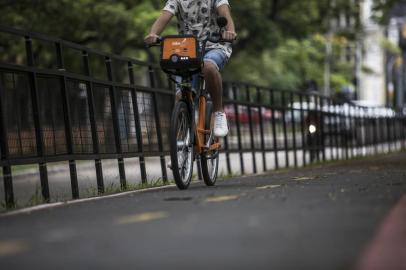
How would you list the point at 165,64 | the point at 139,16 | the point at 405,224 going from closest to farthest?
1. the point at 405,224
2. the point at 165,64
3. the point at 139,16

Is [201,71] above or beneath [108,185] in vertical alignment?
above

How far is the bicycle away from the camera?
8.52 metres

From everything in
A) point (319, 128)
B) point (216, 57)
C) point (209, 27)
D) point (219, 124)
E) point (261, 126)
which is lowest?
point (319, 128)

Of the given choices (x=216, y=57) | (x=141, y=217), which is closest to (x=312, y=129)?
(x=216, y=57)

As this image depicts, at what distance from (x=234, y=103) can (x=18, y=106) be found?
735 centimetres

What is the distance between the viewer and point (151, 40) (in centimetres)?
885

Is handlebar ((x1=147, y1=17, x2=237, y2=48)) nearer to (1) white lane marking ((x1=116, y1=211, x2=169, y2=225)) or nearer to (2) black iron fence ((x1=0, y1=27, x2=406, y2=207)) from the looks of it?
(2) black iron fence ((x1=0, y1=27, x2=406, y2=207))

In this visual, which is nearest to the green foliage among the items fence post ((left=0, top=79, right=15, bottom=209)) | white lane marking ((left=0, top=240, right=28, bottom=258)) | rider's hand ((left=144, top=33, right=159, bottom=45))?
rider's hand ((left=144, top=33, right=159, bottom=45))

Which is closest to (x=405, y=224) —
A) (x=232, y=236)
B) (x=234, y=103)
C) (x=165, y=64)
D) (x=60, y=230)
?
(x=232, y=236)

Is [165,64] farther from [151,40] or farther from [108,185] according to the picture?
[108,185]

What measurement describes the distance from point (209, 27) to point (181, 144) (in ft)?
3.78

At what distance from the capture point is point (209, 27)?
9.23 meters

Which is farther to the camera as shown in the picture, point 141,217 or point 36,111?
point 36,111

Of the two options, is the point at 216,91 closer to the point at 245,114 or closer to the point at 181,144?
the point at 181,144
